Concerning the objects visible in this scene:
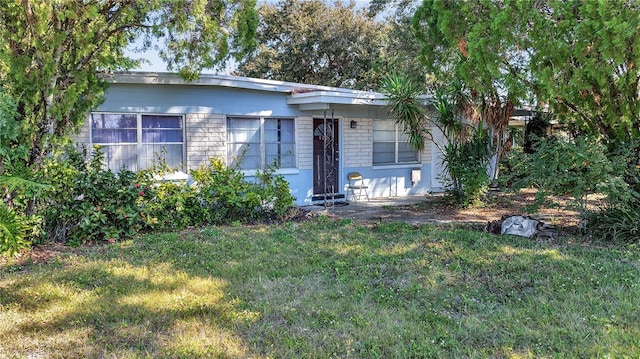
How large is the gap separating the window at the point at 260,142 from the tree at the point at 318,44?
13531 mm

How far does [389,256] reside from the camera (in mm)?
6070

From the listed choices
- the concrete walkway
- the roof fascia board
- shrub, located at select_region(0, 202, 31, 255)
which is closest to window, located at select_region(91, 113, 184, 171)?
the roof fascia board

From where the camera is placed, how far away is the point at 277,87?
34.1 ft

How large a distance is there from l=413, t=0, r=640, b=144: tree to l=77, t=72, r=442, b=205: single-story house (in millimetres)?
3033

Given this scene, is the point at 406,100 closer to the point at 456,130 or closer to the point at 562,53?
the point at 456,130

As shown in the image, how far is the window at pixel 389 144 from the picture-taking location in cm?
1273

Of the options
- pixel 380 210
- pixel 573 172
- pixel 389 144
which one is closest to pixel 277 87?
pixel 380 210

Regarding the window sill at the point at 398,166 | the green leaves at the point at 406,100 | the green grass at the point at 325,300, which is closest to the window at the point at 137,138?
the green grass at the point at 325,300

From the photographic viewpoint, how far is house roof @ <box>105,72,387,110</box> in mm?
8773

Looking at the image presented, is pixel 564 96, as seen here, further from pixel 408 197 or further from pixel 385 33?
pixel 385 33

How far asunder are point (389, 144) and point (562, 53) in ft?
21.7

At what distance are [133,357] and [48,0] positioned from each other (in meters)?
4.90

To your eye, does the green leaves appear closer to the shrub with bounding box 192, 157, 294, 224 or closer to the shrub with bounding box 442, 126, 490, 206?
the shrub with bounding box 442, 126, 490, 206

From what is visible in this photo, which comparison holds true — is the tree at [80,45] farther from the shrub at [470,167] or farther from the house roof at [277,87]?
the shrub at [470,167]
